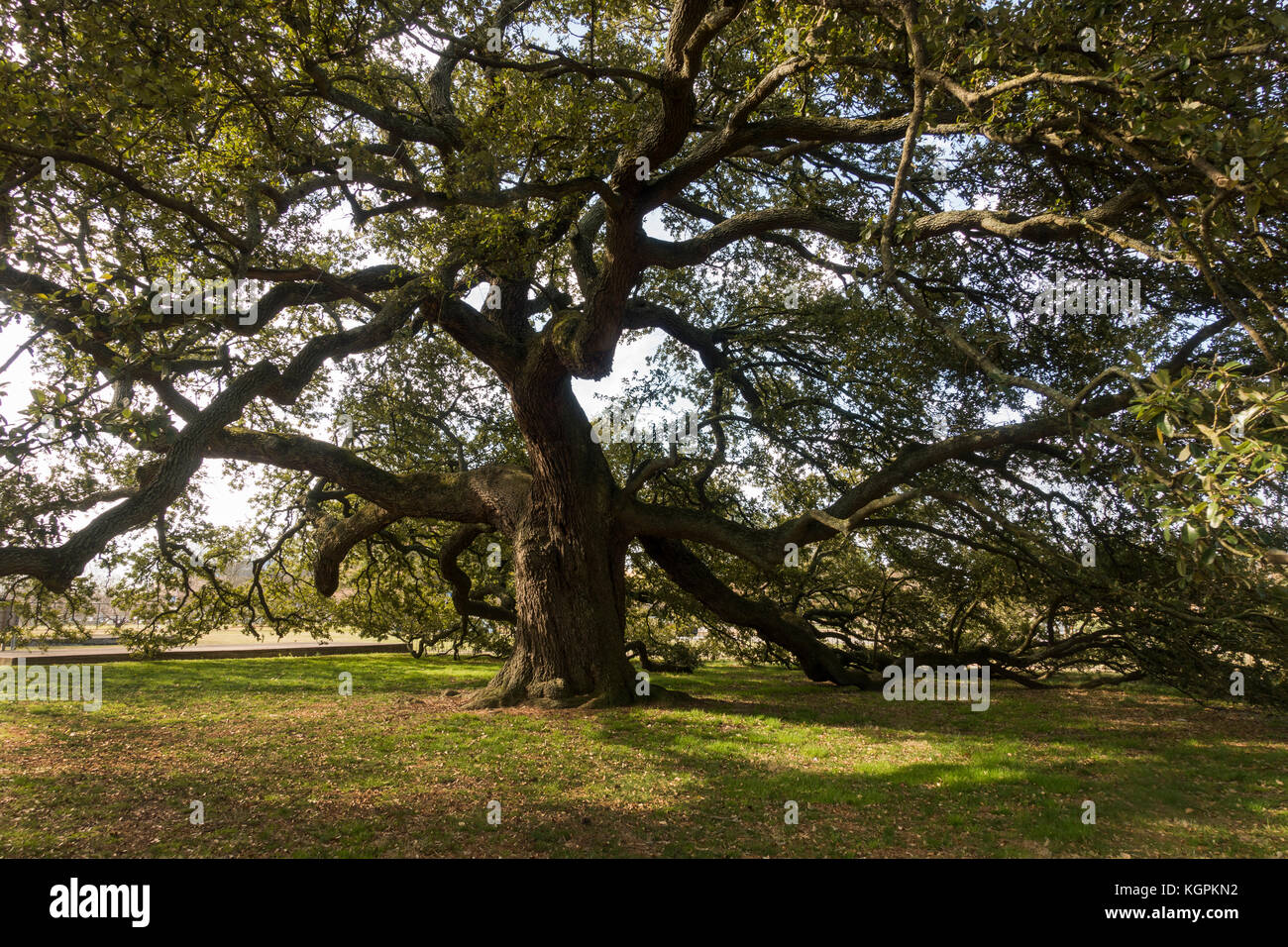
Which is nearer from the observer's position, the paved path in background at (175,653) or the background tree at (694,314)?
the background tree at (694,314)

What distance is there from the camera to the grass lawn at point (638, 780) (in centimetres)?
484

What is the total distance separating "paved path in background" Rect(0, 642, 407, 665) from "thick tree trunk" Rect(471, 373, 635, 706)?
11.6m

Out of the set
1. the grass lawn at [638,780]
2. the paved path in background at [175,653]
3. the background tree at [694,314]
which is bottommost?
the paved path in background at [175,653]

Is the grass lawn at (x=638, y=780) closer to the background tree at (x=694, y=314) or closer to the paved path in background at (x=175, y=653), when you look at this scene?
the background tree at (x=694, y=314)

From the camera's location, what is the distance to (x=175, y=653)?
18750 mm

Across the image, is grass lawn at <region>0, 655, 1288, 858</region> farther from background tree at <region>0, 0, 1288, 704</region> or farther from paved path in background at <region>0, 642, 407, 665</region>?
paved path in background at <region>0, 642, 407, 665</region>

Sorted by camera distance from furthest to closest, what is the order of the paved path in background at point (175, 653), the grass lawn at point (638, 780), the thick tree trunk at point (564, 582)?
1. the paved path in background at point (175, 653)
2. the thick tree trunk at point (564, 582)
3. the grass lawn at point (638, 780)

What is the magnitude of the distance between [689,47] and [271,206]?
→ 4.94 metres

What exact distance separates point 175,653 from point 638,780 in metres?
17.8

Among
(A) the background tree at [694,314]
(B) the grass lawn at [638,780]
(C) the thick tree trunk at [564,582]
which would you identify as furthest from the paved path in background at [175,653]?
(C) the thick tree trunk at [564,582]

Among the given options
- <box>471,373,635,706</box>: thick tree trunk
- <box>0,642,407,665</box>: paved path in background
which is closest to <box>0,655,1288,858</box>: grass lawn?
<box>471,373,635,706</box>: thick tree trunk

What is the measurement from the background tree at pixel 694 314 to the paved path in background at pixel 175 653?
16.3 ft

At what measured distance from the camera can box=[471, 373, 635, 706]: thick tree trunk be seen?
399 inches

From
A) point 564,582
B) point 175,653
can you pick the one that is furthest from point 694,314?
point 175,653
